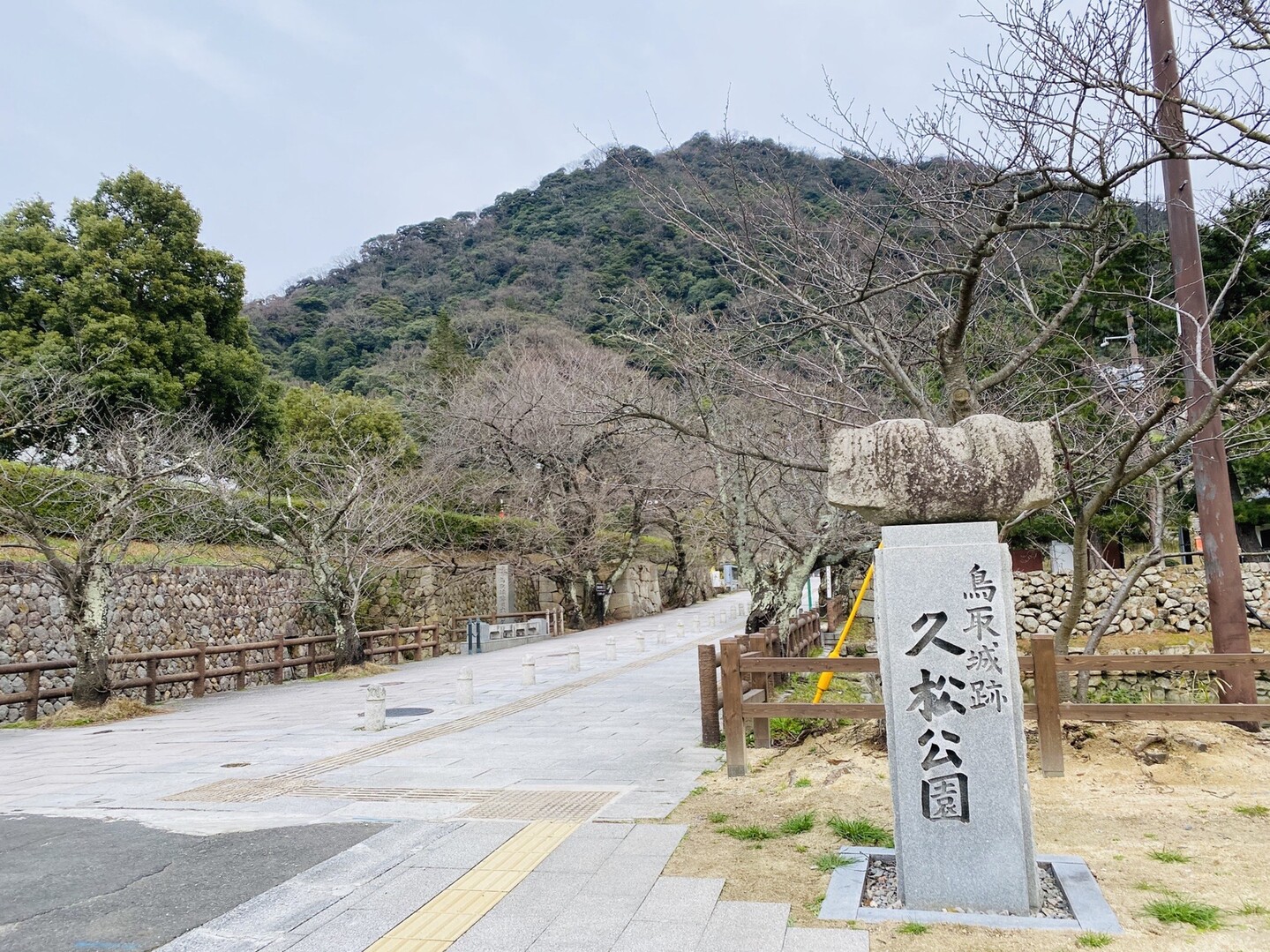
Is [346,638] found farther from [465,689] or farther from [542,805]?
[542,805]

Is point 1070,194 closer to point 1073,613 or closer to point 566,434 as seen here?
point 1073,613

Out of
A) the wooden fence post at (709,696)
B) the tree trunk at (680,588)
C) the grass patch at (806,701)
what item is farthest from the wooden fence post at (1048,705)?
the tree trunk at (680,588)

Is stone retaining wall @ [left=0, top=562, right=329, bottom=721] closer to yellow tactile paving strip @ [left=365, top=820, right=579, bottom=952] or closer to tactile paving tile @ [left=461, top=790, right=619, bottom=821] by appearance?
tactile paving tile @ [left=461, top=790, right=619, bottom=821]

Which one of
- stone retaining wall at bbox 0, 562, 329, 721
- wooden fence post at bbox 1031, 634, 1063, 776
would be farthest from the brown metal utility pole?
stone retaining wall at bbox 0, 562, 329, 721

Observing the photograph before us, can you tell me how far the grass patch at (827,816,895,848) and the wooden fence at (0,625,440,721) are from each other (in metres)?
11.7

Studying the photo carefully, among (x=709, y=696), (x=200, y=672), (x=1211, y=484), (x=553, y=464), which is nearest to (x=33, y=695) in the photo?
(x=200, y=672)

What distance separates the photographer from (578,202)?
6150 centimetres

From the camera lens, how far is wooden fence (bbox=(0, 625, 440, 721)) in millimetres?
12172

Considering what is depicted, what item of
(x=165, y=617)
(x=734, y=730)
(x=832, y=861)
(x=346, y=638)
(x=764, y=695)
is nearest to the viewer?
(x=832, y=861)

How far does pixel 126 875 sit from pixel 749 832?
11.8ft

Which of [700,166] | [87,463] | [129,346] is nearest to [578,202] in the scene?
[129,346]

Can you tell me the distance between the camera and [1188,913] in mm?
3709

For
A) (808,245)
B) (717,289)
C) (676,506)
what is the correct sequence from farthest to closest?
(676,506), (717,289), (808,245)

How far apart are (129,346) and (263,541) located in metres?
5.95
